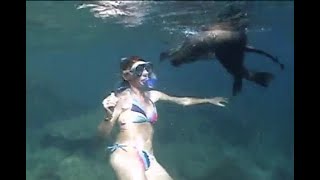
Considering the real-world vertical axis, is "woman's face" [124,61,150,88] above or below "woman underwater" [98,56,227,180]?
above

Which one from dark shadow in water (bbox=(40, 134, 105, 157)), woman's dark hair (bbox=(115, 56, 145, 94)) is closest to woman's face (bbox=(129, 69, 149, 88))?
woman's dark hair (bbox=(115, 56, 145, 94))

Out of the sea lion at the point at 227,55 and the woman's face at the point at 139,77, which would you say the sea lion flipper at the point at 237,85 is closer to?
the sea lion at the point at 227,55

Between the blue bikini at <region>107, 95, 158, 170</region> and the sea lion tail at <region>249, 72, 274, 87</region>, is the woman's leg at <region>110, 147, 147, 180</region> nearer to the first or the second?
the blue bikini at <region>107, 95, 158, 170</region>

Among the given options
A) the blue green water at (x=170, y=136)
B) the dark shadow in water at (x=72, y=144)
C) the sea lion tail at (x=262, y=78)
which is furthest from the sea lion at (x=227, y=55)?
the dark shadow in water at (x=72, y=144)

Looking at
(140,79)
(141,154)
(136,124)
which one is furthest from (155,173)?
(140,79)
